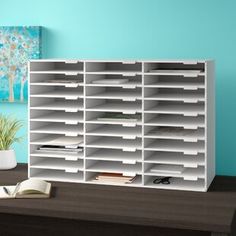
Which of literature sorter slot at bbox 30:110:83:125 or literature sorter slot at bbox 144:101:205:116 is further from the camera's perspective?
literature sorter slot at bbox 30:110:83:125

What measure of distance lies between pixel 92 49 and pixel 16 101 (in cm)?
53

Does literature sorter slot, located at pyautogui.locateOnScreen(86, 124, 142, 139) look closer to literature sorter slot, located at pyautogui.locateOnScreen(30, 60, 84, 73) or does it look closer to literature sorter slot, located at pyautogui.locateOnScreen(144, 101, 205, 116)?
literature sorter slot, located at pyautogui.locateOnScreen(144, 101, 205, 116)

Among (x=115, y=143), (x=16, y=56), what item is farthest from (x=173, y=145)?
(x=16, y=56)

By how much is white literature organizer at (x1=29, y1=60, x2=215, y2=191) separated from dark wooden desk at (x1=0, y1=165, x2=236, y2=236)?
12 centimetres

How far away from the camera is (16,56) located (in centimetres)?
320

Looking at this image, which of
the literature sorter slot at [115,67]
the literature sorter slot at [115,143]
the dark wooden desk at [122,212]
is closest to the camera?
the dark wooden desk at [122,212]

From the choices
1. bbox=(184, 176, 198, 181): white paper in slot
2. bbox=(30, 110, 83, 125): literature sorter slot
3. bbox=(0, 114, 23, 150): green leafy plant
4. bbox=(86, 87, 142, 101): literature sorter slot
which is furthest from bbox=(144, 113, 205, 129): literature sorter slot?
bbox=(0, 114, 23, 150): green leafy plant

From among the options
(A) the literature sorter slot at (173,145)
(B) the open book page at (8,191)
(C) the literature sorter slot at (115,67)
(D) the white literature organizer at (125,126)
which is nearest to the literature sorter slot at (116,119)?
(D) the white literature organizer at (125,126)

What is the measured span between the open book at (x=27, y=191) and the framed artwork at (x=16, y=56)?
2.66ft

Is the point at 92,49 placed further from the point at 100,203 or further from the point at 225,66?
the point at 100,203

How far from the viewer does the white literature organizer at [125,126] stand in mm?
2615

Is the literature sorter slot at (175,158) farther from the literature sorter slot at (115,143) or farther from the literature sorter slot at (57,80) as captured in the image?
the literature sorter slot at (57,80)

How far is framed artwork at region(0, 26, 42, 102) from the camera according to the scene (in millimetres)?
3150

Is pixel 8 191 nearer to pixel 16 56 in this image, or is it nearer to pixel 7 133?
pixel 7 133
